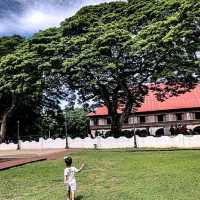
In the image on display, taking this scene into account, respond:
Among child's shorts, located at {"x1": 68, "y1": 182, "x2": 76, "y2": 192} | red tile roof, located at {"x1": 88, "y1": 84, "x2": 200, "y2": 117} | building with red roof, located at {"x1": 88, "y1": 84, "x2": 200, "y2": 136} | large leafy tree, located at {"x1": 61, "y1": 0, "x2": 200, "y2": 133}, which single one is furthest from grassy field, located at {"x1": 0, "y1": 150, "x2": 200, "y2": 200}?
red tile roof, located at {"x1": 88, "y1": 84, "x2": 200, "y2": 117}

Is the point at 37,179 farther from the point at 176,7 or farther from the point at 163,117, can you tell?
the point at 163,117

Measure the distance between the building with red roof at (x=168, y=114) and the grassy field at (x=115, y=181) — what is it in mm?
42871

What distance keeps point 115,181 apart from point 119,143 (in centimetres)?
2386

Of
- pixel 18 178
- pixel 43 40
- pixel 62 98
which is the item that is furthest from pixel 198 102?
pixel 18 178

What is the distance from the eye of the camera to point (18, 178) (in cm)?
1878

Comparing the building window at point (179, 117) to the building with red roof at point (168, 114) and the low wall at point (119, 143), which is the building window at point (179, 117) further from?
the low wall at point (119, 143)

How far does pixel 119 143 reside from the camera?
4031 cm

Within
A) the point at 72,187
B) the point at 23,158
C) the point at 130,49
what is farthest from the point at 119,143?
the point at 72,187

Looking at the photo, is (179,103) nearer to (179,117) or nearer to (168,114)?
(179,117)

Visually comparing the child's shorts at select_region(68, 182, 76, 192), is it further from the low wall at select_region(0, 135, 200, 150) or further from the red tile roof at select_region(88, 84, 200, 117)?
the red tile roof at select_region(88, 84, 200, 117)

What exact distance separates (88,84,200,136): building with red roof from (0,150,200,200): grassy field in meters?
42.9

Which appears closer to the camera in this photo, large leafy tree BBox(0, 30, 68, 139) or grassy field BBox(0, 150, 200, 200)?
grassy field BBox(0, 150, 200, 200)

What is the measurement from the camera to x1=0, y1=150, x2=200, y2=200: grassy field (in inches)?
537

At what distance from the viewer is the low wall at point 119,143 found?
3672 centimetres
